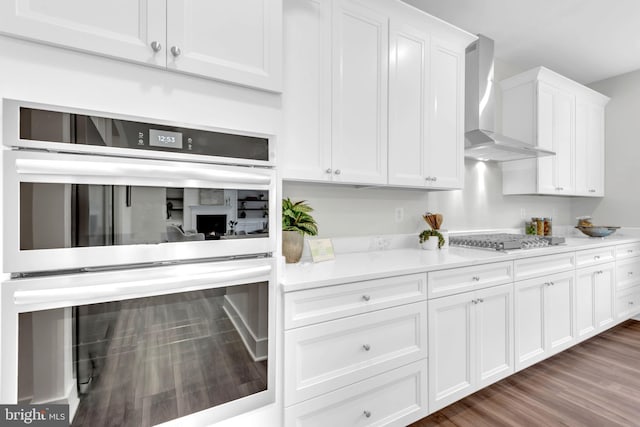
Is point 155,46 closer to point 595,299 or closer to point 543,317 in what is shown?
point 543,317

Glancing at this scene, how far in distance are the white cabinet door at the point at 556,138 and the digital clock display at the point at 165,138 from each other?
3.34 metres

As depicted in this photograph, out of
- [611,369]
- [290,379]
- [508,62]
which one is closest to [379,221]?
[290,379]

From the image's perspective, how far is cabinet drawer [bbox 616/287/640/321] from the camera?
9.89ft

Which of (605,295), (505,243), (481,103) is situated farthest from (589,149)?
(505,243)

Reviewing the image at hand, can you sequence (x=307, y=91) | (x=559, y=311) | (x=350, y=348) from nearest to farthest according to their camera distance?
(x=350, y=348)
(x=307, y=91)
(x=559, y=311)

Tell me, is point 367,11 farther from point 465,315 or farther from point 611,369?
point 611,369

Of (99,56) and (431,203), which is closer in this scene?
(99,56)

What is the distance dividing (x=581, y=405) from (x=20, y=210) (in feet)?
9.82

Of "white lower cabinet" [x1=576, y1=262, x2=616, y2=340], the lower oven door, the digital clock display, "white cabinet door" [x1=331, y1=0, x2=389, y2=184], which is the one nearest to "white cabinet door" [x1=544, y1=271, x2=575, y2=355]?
"white lower cabinet" [x1=576, y1=262, x2=616, y2=340]

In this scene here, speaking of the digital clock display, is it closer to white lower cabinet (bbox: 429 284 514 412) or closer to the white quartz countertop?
the white quartz countertop

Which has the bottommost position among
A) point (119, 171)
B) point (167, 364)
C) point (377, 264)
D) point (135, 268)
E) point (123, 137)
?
point (167, 364)

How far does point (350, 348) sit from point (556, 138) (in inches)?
128

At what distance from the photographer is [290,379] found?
1.25 m

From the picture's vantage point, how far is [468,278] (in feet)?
5.99
